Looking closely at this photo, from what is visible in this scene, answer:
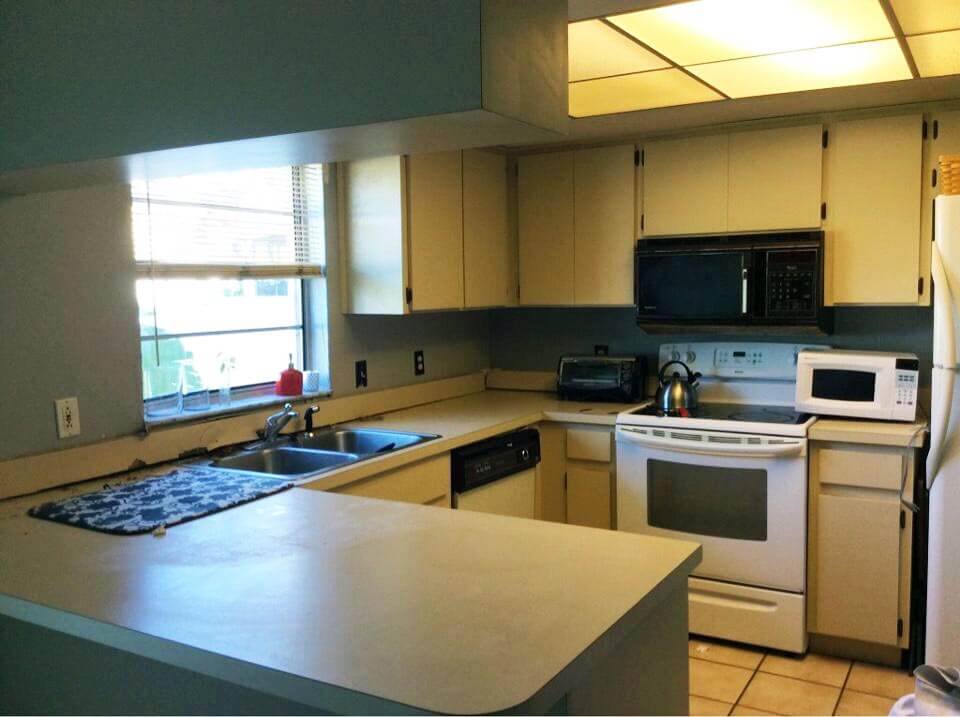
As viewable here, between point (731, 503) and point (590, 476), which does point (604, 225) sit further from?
point (731, 503)

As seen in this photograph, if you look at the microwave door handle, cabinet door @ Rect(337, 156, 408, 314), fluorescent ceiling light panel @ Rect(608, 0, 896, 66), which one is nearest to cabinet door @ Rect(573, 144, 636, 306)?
the microwave door handle

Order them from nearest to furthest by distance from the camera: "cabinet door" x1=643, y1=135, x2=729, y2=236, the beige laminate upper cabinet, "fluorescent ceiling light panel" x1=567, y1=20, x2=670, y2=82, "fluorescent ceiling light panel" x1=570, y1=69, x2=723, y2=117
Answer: "fluorescent ceiling light panel" x1=567, y1=20, x2=670, y2=82, "fluorescent ceiling light panel" x1=570, y1=69, x2=723, y2=117, the beige laminate upper cabinet, "cabinet door" x1=643, y1=135, x2=729, y2=236

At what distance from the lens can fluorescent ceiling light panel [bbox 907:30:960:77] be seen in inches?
101

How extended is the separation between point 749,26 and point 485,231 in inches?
72.7

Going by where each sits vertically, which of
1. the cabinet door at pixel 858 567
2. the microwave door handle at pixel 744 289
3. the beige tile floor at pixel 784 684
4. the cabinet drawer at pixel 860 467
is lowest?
the beige tile floor at pixel 784 684

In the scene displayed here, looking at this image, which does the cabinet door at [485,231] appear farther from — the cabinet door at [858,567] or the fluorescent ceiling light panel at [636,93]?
the cabinet door at [858,567]

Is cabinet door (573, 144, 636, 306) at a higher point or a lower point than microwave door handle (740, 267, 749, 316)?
higher

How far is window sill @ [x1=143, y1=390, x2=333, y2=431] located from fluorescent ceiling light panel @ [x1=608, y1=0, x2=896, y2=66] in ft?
6.05

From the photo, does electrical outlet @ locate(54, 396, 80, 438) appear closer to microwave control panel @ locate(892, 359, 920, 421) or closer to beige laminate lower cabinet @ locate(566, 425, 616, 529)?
beige laminate lower cabinet @ locate(566, 425, 616, 529)

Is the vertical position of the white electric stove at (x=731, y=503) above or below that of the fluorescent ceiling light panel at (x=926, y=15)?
below

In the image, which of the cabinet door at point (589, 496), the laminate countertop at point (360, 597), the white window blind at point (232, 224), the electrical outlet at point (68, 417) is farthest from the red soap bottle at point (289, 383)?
the cabinet door at point (589, 496)

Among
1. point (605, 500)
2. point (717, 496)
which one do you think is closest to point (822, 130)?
point (717, 496)

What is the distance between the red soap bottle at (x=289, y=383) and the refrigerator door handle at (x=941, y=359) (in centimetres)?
233

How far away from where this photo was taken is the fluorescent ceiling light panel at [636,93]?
9.85 feet
